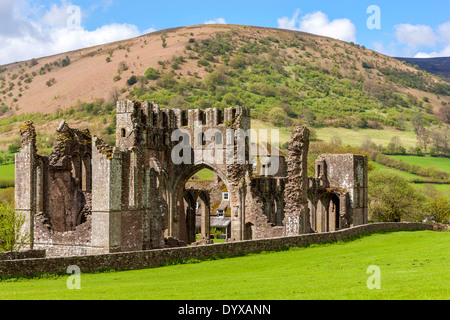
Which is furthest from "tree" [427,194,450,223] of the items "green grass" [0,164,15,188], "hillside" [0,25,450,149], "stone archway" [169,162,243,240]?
"hillside" [0,25,450,149]

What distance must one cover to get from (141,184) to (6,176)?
190ft

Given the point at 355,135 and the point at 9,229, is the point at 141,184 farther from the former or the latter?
the point at 355,135

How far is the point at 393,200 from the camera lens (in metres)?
61.7

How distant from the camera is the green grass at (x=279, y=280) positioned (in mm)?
14852

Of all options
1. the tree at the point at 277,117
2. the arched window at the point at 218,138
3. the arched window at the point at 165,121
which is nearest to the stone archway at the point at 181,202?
the arched window at the point at 218,138

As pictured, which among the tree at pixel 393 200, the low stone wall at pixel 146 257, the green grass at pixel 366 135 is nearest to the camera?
the low stone wall at pixel 146 257

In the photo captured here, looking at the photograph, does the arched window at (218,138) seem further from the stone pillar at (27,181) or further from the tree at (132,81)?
the tree at (132,81)

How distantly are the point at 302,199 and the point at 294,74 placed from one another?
144 metres

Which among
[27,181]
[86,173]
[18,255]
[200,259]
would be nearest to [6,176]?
[86,173]

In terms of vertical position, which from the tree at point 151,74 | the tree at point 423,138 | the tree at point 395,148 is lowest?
the tree at point 395,148

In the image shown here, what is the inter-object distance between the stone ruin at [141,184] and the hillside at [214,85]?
7660cm
